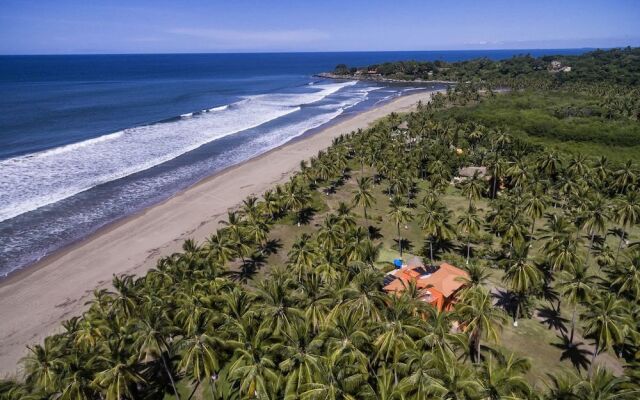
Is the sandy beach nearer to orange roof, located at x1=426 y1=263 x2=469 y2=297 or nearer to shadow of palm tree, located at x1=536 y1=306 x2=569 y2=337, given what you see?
orange roof, located at x1=426 y1=263 x2=469 y2=297

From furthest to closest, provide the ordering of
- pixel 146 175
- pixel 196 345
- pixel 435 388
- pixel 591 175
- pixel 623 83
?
pixel 623 83 < pixel 146 175 < pixel 591 175 < pixel 196 345 < pixel 435 388

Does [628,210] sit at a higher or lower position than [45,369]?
lower

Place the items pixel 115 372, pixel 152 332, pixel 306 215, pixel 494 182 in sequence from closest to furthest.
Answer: pixel 115 372
pixel 152 332
pixel 306 215
pixel 494 182

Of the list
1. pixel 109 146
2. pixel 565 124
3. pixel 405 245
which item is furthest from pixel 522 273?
pixel 109 146

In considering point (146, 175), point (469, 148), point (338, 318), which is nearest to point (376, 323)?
point (338, 318)

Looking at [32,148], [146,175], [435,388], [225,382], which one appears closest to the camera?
[435,388]

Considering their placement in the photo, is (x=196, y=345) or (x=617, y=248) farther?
(x=617, y=248)

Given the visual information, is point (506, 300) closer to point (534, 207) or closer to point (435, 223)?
point (435, 223)

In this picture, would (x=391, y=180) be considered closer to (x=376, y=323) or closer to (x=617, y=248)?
(x=617, y=248)

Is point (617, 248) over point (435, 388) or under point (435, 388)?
under
